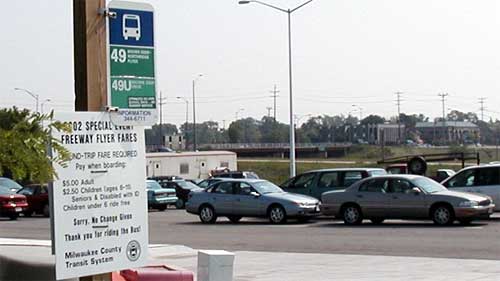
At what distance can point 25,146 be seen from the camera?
5.38 meters

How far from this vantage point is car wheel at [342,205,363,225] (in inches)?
1101

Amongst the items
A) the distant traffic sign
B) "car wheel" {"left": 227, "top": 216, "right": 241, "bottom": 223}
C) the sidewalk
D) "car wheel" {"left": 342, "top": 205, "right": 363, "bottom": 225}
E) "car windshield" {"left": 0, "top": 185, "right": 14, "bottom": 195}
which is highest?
the distant traffic sign

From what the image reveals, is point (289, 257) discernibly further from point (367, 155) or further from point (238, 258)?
point (367, 155)

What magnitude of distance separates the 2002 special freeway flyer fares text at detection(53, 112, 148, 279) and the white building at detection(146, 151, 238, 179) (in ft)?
193

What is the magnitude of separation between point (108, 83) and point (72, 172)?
734 millimetres

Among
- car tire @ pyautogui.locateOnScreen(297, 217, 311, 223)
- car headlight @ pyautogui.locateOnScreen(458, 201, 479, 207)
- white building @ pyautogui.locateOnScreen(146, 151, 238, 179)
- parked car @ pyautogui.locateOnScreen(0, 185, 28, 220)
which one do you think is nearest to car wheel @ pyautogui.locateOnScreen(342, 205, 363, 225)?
car tire @ pyautogui.locateOnScreen(297, 217, 311, 223)

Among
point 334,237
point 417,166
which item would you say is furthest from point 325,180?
point 417,166

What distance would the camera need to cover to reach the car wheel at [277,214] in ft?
96.9

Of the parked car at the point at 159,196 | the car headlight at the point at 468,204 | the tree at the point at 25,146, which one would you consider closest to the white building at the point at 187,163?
the parked car at the point at 159,196

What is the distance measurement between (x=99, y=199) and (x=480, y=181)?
78.8 ft

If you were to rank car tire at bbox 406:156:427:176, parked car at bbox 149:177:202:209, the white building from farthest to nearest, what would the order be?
the white building → parked car at bbox 149:177:202:209 → car tire at bbox 406:156:427:176

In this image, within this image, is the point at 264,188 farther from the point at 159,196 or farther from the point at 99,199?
the point at 99,199

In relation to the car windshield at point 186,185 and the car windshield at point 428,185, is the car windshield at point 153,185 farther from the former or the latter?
the car windshield at point 428,185

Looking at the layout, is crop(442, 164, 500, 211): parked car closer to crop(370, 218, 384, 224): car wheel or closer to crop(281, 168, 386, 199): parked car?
crop(370, 218, 384, 224): car wheel
